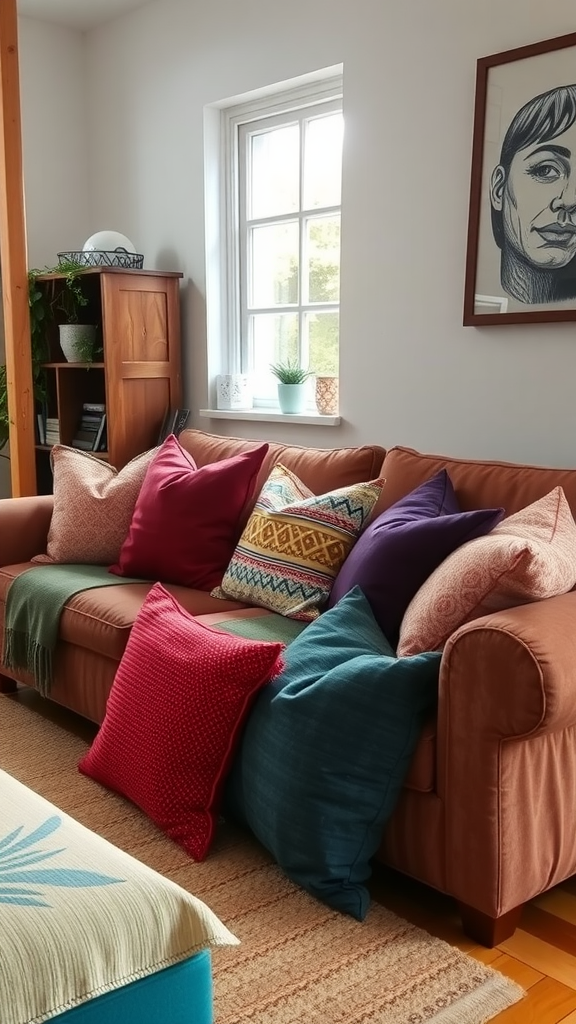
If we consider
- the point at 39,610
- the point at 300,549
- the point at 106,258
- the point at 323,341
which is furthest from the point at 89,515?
the point at 106,258

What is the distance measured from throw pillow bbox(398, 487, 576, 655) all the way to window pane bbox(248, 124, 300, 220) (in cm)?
218

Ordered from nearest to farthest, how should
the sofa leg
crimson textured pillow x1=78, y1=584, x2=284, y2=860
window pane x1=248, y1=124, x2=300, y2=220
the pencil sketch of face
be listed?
1. the sofa leg
2. crimson textured pillow x1=78, y1=584, x2=284, y2=860
3. the pencil sketch of face
4. window pane x1=248, y1=124, x2=300, y2=220

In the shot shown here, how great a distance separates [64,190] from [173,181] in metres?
0.71

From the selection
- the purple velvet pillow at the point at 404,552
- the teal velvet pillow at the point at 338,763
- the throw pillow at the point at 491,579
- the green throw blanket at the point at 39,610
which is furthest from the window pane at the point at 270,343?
the teal velvet pillow at the point at 338,763

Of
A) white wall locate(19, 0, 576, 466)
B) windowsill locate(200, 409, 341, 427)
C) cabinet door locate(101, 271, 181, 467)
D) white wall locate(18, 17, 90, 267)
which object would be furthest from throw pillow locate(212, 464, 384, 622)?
white wall locate(18, 17, 90, 267)

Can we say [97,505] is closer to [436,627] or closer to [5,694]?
[5,694]

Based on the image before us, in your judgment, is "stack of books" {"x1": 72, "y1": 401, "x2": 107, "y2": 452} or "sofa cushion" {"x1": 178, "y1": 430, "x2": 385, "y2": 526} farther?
"stack of books" {"x1": 72, "y1": 401, "x2": 107, "y2": 452}

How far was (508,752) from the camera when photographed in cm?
163

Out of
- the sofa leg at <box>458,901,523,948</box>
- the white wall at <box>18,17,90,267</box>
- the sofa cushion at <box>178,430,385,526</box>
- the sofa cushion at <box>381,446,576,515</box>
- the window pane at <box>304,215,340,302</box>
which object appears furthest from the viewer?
the white wall at <box>18,17,90,267</box>

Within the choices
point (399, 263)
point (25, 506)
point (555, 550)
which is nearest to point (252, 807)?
point (555, 550)

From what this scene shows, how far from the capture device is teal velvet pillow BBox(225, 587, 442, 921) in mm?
1710

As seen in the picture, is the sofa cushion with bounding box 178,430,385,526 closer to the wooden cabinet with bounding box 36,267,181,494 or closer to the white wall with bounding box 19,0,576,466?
the white wall with bounding box 19,0,576,466

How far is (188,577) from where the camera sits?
2.71m

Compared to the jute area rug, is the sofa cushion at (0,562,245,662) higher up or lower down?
higher up
